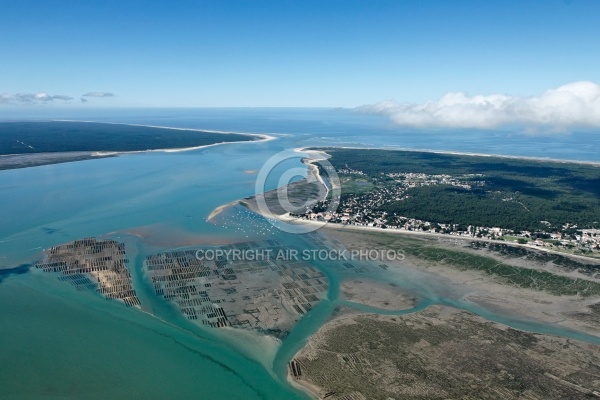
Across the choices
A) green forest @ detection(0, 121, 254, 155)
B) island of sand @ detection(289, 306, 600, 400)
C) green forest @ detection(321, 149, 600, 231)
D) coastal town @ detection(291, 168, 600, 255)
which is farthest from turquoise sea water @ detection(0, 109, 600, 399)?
green forest @ detection(0, 121, 254, 155)

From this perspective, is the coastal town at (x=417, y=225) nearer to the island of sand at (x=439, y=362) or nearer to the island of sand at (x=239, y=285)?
the island of sand at (x=239, y=285)

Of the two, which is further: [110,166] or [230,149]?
[230,149]

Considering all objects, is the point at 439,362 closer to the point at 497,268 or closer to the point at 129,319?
the point at 497,268

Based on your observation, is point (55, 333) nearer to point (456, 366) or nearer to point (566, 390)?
point (456, 366)

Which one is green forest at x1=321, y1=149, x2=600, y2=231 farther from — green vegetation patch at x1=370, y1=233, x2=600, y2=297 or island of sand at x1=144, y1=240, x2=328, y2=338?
island of sand at x1=144, y1=240, x2=328, y2=338

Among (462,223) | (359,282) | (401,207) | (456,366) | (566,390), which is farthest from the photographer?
(401,207)

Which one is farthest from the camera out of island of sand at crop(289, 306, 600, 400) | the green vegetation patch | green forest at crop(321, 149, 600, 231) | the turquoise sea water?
green forest at crop(321, 149, 600, 231)

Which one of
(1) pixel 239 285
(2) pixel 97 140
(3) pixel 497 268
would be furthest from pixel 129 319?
(2) pixel 97 140

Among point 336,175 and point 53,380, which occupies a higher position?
point 336,175

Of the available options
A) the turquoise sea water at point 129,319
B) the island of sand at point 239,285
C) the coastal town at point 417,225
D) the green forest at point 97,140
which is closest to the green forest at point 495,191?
the coastal town at point 417,225

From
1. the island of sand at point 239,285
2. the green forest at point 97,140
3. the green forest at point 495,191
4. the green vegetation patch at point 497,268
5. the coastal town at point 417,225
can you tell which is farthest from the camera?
the green forest at point 97,140

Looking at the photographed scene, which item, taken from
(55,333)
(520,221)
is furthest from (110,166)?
(520,221)
